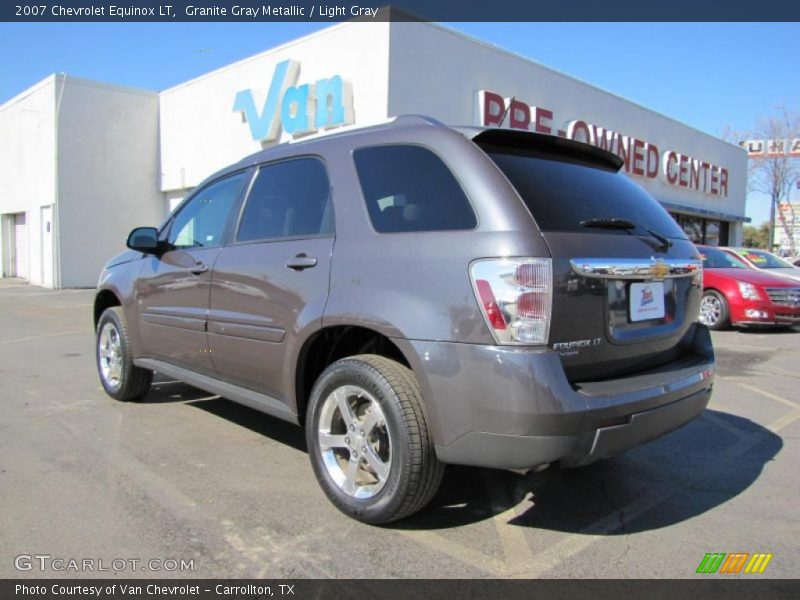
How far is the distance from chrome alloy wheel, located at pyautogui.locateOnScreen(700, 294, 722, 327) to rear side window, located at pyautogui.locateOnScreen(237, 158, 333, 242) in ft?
28.7

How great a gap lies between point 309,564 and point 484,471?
1.44m

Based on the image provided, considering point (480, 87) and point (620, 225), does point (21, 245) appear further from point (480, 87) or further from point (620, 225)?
point (620, 225)

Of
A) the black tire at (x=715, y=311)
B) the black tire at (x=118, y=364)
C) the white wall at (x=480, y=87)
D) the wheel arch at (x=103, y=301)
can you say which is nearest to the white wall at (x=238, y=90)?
the white wall at (x=480, y=87)

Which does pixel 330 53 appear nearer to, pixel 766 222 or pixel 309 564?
pixel 309 564

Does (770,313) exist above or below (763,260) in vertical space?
Result: below

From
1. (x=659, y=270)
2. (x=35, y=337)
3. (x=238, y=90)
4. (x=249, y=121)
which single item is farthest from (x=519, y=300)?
(x=238, y=90)

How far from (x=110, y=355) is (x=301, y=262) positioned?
300cm

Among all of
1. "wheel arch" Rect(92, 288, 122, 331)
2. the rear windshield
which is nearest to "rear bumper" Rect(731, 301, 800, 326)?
the rear windshield

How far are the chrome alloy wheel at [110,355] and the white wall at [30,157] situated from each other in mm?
15464

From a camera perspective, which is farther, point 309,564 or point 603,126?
point 603,126

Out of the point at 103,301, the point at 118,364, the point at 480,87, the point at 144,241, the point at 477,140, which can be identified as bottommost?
the point at 118,364

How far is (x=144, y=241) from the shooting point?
4.61 metres

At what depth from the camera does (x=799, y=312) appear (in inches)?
387

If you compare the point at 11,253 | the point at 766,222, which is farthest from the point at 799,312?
the point at 766,222
